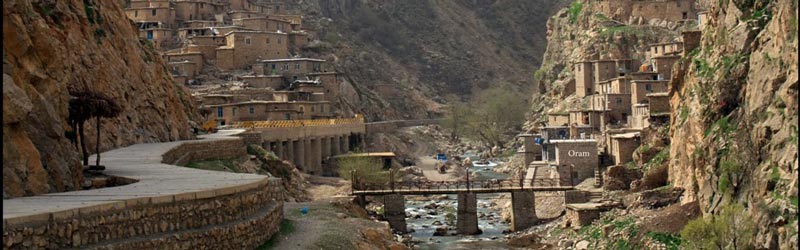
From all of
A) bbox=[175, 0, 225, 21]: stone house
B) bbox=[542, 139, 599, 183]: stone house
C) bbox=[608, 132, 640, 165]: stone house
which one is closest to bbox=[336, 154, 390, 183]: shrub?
bbox=[542, 139, 599, 183]: stone house

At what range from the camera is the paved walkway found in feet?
68.0

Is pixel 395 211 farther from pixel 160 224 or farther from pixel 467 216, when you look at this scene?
pixel 160 224

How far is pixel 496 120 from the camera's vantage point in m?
106

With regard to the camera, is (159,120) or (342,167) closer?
(159,120)

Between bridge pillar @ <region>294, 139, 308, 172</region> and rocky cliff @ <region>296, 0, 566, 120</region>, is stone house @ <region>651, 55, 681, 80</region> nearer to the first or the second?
bridge pillar @ <region>294, 139, 308, 172</region>

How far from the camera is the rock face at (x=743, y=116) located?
103ft

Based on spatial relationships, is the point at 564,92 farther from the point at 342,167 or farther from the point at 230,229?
the point at 230,229

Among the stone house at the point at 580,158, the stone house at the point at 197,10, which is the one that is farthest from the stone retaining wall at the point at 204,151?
the stone house at the point at 197,10

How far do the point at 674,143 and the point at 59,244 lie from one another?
31948mm

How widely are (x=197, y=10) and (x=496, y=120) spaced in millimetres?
29477

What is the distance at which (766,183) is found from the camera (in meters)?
32.2

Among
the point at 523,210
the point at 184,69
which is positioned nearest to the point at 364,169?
the point at 523,210

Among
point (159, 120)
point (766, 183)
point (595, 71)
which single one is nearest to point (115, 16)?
point (159, 120)

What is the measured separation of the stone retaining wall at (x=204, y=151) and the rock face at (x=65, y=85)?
243 cm
